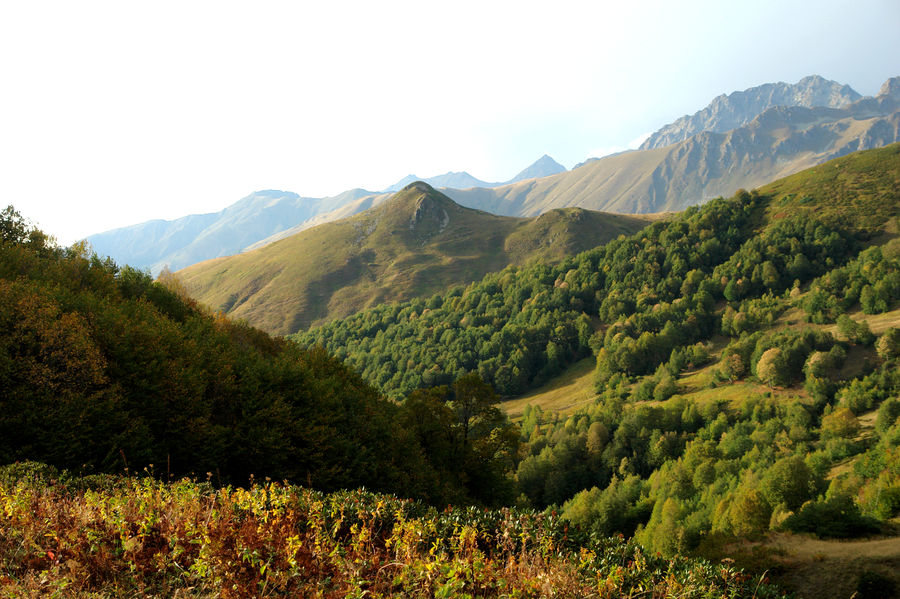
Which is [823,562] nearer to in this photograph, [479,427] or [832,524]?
[832,524]

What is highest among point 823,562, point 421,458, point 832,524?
point 421,458

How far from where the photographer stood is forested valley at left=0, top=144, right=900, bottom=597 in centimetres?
1058

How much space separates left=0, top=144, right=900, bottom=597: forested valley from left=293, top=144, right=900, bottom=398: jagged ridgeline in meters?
1.21

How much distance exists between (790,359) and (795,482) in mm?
64447

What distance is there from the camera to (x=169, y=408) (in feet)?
85.0

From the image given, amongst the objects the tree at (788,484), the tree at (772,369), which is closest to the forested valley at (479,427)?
the tree at (788,484)

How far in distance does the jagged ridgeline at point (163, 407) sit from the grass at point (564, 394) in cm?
10622

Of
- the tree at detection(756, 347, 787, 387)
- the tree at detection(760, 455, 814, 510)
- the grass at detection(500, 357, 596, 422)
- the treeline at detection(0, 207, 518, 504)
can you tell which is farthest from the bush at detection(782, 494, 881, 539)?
the grass at detection(500, 357, 596, 422)

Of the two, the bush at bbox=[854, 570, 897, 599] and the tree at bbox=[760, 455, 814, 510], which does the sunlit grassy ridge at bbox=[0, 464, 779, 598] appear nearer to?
the bush at bbox=[854, 570, 897, 599]

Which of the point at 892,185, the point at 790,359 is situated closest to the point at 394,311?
the point at 790,359

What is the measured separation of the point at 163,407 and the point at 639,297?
17463 cm

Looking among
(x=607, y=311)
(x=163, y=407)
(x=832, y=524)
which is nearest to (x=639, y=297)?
(x=607, y=311)

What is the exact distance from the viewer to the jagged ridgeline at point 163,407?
70.0 ft

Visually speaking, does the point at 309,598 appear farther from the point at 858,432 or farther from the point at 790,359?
the point at 790,359
